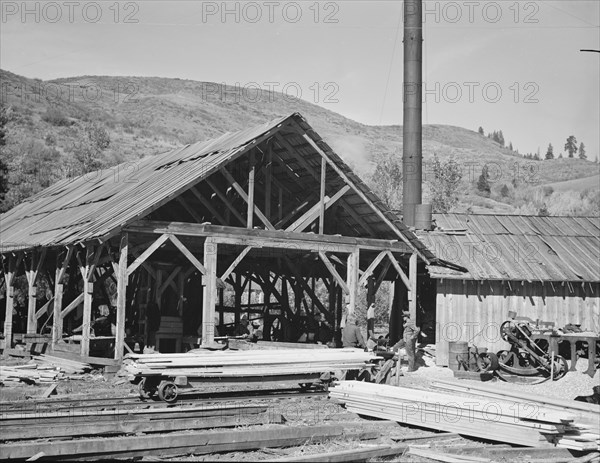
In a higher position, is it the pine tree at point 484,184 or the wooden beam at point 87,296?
the pine tree at point 484,184

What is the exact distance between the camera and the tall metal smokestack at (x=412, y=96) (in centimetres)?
3397

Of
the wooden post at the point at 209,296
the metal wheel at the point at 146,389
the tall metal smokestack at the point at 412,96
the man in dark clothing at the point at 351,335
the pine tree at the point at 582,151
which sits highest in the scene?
the pine tree at the point at 582,151

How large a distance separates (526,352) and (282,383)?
813 centimetres

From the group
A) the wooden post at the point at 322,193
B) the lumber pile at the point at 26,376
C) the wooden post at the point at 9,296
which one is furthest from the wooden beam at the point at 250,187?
the wooden post at the point at 9,296

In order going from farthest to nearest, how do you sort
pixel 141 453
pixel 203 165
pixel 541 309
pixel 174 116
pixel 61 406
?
pixel 174 116 < pixel 541 309 < pixel 203 165 < pixel 61 406 < pixel 141 453

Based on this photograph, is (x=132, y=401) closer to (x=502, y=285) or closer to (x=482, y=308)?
(x=482, y=308)

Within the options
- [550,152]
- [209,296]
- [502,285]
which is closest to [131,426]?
[209,296]

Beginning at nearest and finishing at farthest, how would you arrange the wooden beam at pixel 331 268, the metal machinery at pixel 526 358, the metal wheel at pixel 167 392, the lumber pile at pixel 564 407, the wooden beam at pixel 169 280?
the lumber pile at pixel 564 407, the metal wheel at pixel 167 392, the metal machinery at pixel 526 358, the wooden beam at pixel 331 268, the wooden beam at pixel 169 280

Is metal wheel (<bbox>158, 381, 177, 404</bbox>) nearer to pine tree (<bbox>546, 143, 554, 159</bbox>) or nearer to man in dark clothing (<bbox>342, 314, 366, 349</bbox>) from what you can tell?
man in dark clothing (<bbox>342, 314, 366, 349</bbox>)

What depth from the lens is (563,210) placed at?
198 feet

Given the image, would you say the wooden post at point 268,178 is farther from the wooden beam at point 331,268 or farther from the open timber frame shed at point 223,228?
the wooden beam at point 331,268

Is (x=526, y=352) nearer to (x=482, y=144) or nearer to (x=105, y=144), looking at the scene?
(x=105, y=144)

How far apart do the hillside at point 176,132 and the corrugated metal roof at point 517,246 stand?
79.1ft

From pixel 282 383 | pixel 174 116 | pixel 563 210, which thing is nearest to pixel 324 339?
pixel 282 383
